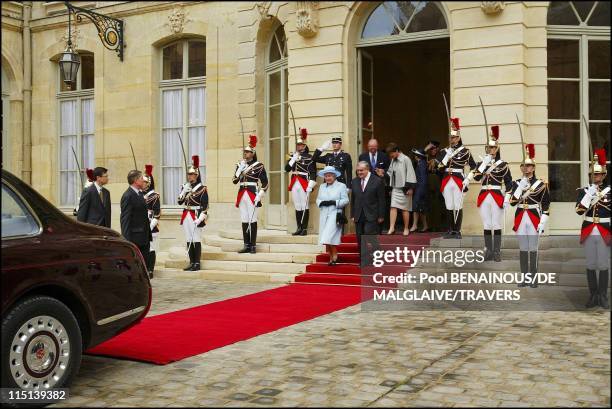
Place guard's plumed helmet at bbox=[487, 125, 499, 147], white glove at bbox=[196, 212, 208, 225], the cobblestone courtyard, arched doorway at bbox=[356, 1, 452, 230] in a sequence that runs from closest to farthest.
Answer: the cobblestone courtyard < guard's plumed helmet at bbox=[487, 125, 499, 147] < white glove at bbox=[196, 212, 208, 225] < arched doorway at bbox=[356, 1, 452, 230]

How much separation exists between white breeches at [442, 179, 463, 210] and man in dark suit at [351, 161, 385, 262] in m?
1.11

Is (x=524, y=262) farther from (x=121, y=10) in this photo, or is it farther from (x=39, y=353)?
(x=121, y=10)

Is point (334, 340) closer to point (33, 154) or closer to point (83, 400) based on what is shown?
point (83, 400)

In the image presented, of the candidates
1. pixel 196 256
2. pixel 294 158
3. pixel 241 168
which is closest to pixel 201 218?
pixel 196 256

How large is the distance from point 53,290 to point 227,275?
734 centimetres

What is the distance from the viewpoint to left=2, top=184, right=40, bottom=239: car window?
4969mm

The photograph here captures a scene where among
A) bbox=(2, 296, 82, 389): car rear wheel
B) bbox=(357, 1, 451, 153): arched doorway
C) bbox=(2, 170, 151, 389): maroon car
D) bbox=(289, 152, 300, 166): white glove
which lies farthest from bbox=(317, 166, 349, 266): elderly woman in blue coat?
bbox=(2, 296, 82, 389): car rear wheel

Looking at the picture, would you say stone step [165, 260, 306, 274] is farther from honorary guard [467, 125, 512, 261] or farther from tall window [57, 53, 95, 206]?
tall window [57, 53, 95, 206]

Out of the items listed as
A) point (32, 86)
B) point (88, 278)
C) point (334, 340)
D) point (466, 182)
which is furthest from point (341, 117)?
point (32, 86)

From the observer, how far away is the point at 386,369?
5.98m

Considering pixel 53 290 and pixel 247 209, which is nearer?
pixel 53 290

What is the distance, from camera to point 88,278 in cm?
541

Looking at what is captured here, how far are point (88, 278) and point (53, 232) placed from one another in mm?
439

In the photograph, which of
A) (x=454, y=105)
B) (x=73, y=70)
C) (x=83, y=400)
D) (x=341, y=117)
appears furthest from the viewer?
(x=73, y=70)
